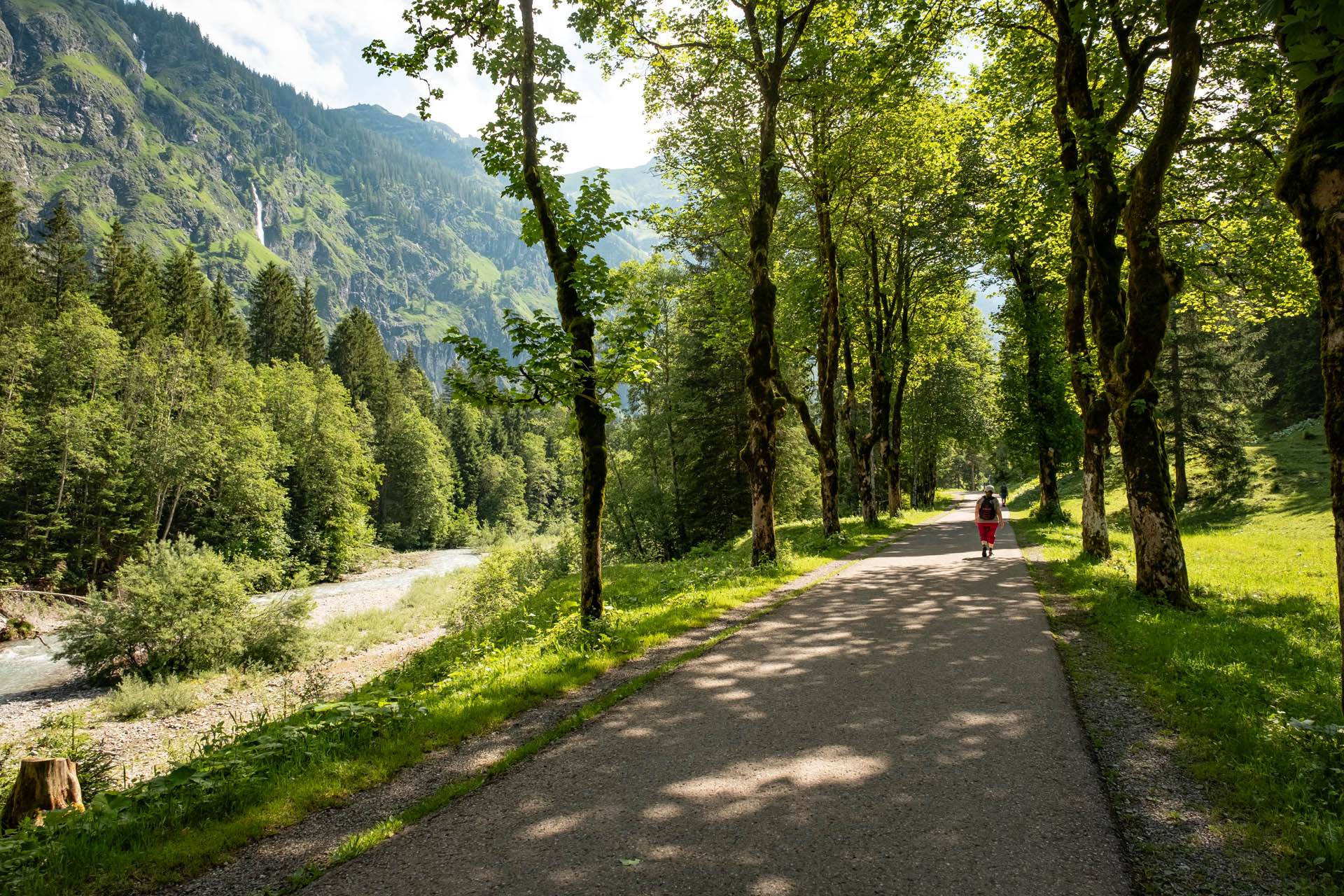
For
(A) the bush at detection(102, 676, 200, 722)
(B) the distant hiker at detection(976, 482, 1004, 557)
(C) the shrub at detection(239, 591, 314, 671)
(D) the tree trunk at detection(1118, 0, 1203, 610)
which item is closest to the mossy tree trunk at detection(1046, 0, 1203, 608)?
(D) the tree trunk at detection(1118, 0, 1203, 610)

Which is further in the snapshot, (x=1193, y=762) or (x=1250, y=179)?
(x=1250, y=179)

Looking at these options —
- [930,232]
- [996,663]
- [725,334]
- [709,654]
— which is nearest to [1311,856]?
[996,663]

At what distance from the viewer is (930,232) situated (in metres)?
25.0

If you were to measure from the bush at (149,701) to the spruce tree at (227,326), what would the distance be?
128 feet

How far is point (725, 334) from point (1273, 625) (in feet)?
53.2

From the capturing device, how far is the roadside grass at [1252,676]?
381cm

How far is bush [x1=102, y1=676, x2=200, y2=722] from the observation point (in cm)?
1530

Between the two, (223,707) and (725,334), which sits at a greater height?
(725,334)

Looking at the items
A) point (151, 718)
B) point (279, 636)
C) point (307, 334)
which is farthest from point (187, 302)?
point (151, 718)

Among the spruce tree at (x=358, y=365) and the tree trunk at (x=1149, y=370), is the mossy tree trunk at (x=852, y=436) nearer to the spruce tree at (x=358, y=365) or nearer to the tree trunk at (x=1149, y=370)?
the tree trunk at (x=1149, y=370)

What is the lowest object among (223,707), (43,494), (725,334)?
(223,707)

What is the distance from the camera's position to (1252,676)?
6082 mm

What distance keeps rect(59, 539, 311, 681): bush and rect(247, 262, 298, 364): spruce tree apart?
43294mm

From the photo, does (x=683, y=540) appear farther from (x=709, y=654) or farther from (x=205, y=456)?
(x=205, y=456)
